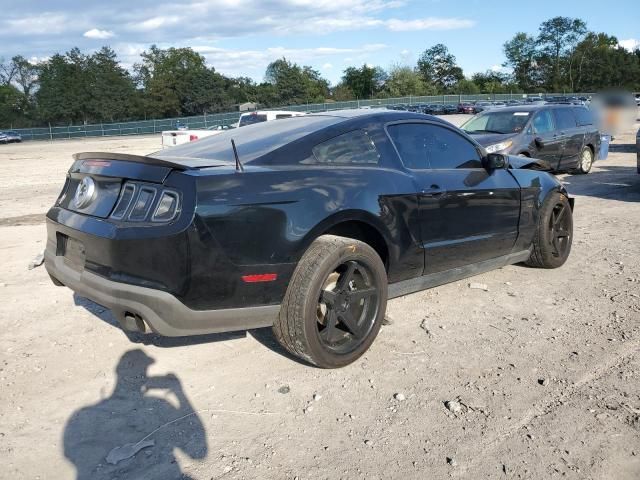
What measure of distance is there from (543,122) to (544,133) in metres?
0.28

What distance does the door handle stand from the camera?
13.3ft

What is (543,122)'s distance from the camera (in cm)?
1149

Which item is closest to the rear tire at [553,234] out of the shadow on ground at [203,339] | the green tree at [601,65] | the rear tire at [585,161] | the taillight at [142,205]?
the shadow on ground at [203,339]

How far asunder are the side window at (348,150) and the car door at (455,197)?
0.27m

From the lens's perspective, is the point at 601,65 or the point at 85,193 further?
the point at 601,65

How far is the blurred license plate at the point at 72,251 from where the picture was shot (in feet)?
11.1

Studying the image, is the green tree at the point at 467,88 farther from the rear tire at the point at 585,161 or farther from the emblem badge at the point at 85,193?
the emblem badge at the point at 85,193

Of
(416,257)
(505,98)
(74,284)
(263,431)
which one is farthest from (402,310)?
(505,98)

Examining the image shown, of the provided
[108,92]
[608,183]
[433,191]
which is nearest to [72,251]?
[433,191]

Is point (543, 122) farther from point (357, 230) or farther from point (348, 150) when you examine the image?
point (357, 230)

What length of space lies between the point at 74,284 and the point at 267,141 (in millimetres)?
1511

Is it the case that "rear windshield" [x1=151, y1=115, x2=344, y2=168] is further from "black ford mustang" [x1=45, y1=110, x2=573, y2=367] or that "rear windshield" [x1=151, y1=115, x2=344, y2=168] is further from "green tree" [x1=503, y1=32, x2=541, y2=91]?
"green tree" [x1=503, y1=32, x2=541, y2=91]

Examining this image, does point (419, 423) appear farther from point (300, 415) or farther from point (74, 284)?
point (74, 284)

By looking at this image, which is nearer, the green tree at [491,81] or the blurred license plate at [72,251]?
the blurred license plate at [72,251]
